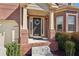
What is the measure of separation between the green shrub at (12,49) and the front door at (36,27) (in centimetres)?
36

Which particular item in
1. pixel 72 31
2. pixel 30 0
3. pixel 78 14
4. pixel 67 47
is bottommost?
pixel 67 47

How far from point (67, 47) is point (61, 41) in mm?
160

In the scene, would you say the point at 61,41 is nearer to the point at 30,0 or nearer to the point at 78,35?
the point at 78,35

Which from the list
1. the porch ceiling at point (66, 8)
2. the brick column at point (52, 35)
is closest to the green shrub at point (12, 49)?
the brick column at point (52, 35)

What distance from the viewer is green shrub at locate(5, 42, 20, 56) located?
4320 millimetres

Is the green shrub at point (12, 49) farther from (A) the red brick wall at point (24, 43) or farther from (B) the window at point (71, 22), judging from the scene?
(B) the window at point (71, 22)

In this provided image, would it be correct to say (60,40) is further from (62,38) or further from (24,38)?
(24,38)

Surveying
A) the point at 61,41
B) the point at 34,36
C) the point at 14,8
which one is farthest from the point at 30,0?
the point at 61,41

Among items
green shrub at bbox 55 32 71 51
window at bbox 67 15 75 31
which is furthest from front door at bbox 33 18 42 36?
window at bbox 67 15 75 31

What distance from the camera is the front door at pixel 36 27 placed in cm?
442

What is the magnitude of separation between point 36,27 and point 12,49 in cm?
63

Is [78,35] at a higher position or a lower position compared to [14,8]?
lower

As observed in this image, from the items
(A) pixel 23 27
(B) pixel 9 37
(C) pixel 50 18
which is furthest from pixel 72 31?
(B) pixel 9 37

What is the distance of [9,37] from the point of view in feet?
14.3
